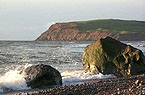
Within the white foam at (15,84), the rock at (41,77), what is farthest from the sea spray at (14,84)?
the rock at (41,77)

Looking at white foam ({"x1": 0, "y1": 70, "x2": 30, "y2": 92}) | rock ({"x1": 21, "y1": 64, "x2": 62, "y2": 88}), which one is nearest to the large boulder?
rock ({"x1": 21, "y1": 64, "x2": 62, "y2": 88})

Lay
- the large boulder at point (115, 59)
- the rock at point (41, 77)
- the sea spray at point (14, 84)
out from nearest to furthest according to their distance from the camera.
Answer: the sea spray at point (14, 84)
the rock at point (41, 77)
the large boulder at point (115, 59)

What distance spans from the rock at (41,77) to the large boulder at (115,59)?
15.6 feet

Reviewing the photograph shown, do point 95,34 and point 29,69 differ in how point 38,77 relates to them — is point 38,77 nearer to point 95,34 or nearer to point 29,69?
point 29,69

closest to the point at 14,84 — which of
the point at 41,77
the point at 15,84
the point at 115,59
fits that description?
the point at 15,84

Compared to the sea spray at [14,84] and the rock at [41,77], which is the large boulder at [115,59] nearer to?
the rock at [41,77]

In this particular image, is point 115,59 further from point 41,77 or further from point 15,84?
point 15,84

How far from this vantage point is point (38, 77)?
14.2 meters

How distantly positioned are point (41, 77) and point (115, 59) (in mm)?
5923

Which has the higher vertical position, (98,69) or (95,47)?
(95,47)

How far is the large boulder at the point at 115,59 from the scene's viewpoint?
17.9 m

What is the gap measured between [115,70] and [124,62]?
30.2 inches

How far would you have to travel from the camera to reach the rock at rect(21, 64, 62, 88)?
14125 mm

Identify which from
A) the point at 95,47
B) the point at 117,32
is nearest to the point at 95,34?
the point at 117,32
